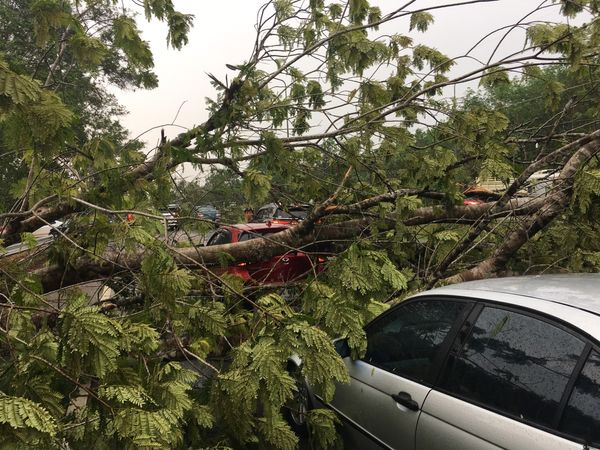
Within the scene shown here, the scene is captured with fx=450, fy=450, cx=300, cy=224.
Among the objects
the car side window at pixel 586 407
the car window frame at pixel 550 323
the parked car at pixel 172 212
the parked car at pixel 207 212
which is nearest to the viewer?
the car side window at pixel 586 407

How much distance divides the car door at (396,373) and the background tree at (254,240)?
0.15 meters

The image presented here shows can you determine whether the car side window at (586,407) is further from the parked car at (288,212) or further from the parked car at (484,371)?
the parked car at (288,212)

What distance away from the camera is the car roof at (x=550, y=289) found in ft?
6.30

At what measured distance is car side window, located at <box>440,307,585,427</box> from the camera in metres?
1.78

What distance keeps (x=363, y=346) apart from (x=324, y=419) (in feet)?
1.99

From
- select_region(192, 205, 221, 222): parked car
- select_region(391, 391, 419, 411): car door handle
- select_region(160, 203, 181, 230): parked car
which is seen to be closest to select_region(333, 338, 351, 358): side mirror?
select_region(391, 391, 419, 411): car door handle

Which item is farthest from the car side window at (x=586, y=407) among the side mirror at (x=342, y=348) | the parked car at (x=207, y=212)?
the parked car at (x=207, y=212)

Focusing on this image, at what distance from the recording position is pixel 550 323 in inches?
74.7

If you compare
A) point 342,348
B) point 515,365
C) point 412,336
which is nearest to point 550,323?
point 515,365

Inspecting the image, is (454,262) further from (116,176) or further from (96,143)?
(96,143)

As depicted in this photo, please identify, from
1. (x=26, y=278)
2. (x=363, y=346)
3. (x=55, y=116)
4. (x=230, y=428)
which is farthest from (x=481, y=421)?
(x=26, y=278)

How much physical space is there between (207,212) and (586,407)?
333cm

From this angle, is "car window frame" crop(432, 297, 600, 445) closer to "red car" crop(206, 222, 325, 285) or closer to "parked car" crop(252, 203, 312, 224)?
"red car" crop(206, 222, 325, 285)

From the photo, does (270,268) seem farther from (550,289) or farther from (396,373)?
(550,289)
